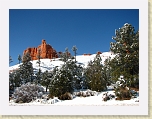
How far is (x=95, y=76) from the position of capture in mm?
7621

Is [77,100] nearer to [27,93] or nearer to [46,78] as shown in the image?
[46,78]

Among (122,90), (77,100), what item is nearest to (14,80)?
(77,100)

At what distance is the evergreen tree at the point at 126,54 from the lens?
7.45 metres

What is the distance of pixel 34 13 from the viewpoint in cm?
743

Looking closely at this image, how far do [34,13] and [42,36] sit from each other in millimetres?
521

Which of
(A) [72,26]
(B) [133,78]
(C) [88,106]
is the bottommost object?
(C) [88,106]

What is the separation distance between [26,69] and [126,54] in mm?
2218

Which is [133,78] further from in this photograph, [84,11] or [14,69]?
[14,69]

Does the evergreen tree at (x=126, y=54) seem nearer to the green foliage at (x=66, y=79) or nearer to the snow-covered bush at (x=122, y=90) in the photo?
the snow-covered bush at (x=122, y=90)

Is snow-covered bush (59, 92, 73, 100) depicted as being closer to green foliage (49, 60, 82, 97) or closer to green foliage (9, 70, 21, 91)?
green foliage (49, 60, 82, 97)

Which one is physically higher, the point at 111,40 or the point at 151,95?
the point at 111,40

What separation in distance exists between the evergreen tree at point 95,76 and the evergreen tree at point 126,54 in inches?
10.8

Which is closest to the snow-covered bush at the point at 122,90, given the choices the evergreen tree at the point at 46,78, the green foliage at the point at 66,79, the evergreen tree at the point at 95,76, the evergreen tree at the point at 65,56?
the evergreen tree at the point at 95,76
